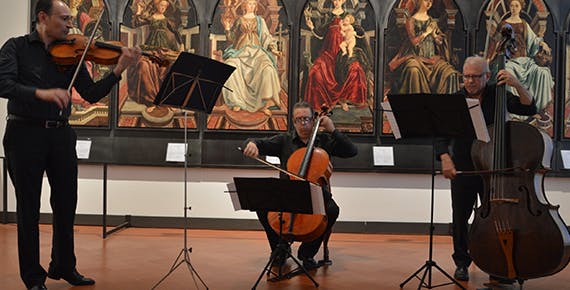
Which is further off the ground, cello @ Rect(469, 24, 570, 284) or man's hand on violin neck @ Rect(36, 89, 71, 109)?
man's hand on violin neck @ Rect(36, 89, 71, 109)

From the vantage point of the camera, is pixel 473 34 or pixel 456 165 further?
pixel 473 34

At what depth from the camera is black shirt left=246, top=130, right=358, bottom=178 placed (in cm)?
605

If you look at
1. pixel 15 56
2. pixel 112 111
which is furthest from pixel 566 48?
pixel 15 56

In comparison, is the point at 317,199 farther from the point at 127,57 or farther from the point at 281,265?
the point at 127,57

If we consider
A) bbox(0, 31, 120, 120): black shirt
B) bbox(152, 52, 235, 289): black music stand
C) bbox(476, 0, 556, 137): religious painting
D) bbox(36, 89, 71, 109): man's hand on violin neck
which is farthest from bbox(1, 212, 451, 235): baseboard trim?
bbox(36, 89, 71, 109): man's hand on violin neck

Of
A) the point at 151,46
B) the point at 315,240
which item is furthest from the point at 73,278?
the point at 151,46

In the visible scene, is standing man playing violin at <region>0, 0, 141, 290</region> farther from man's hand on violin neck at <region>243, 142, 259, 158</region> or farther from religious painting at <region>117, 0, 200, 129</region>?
religious painting at <region>117, 0, 200, 129</region>

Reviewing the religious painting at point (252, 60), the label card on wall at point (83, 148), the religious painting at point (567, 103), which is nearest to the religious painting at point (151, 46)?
the religious painting at point (252, 60)

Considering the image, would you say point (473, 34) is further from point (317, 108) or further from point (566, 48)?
point (317, 108)

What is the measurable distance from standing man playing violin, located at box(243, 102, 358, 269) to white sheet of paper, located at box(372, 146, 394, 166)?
2.11 metres

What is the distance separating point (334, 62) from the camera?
8.25 metres

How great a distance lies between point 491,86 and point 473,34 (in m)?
3.05

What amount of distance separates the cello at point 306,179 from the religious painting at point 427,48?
293 cm

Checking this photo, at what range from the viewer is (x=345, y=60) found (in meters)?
8.26
